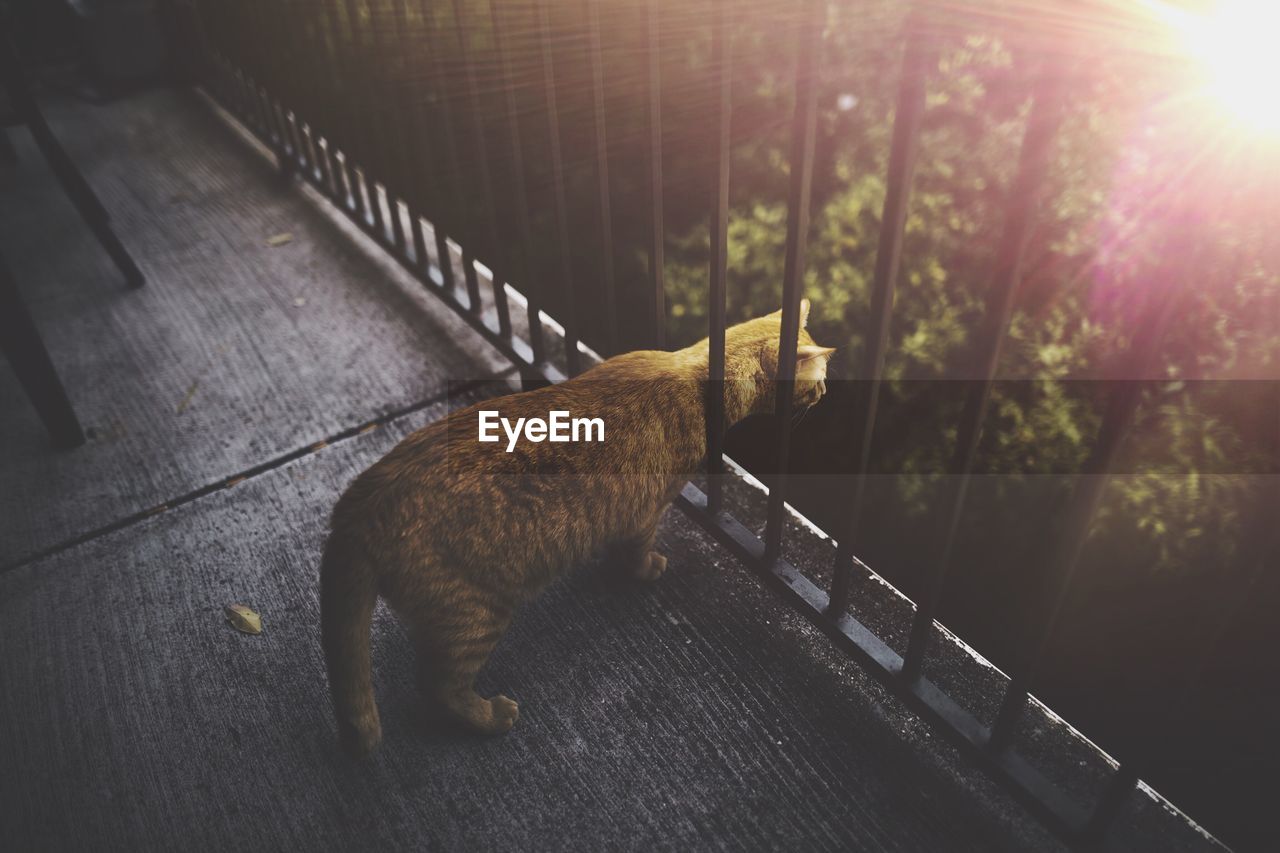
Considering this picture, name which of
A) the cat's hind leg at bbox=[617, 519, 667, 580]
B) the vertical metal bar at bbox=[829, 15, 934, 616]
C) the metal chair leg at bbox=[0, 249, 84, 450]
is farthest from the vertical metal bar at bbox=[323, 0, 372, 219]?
the vertical metal bar at bbox=[829, 15, 934, 616]

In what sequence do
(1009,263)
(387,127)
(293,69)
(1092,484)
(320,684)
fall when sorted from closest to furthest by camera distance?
(1009,263)
(1092,484)
(320,684)
(387,127)
(293,69)

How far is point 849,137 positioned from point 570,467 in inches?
120

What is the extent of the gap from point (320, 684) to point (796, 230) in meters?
1.51

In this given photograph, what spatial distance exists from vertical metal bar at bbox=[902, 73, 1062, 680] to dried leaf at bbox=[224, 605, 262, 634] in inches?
65.0

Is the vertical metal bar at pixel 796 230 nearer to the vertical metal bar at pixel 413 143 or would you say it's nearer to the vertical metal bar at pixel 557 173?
the vertical metal bar at pixel 557 173

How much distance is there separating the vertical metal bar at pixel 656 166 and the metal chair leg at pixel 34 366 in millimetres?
1882

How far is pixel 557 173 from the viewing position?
2.22 m

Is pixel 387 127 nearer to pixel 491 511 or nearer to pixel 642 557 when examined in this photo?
pixel 642 557

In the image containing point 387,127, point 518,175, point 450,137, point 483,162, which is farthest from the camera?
point 387,127

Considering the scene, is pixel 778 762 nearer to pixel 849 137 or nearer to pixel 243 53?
pixel 849 137

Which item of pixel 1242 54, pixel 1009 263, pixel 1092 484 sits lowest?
pixel 1092 484

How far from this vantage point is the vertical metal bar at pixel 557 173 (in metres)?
1.98

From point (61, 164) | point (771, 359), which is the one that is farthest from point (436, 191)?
point (771, 359)

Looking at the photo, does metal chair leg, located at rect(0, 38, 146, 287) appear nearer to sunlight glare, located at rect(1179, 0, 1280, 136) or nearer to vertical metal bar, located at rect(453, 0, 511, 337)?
vertical metal bar, located at rect(453, 0, 511, 337)
